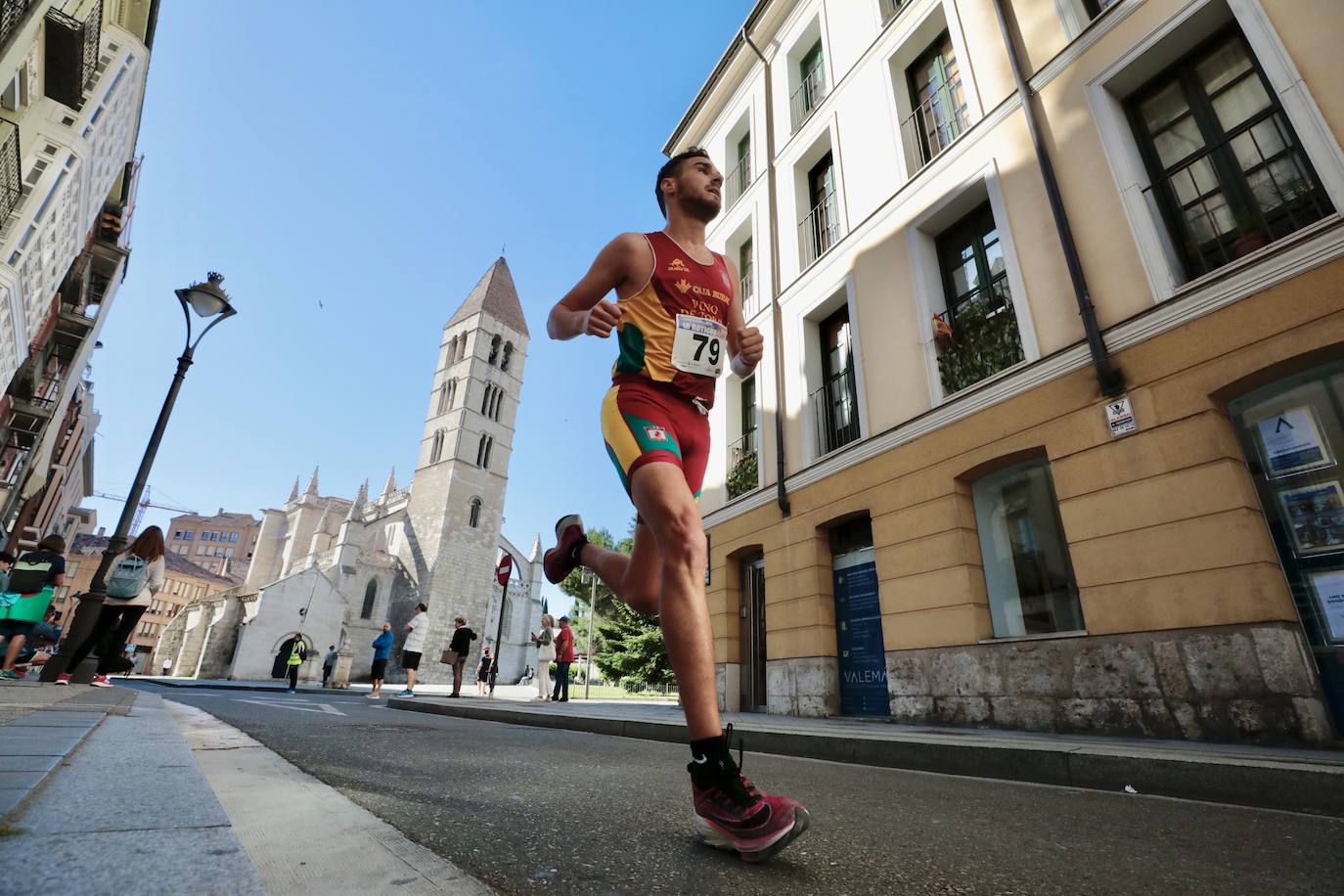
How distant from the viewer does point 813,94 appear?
12180mm

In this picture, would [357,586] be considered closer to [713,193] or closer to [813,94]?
[813,94]

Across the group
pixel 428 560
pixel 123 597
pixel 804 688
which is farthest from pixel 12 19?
pixel 428 560

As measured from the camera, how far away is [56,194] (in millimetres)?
13547

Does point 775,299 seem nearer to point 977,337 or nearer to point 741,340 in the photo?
point 977,337

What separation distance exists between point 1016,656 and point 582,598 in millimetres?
36497

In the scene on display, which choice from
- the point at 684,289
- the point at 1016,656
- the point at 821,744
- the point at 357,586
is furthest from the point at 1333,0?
the point at 357,586

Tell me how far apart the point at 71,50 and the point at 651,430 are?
17683 millimetres

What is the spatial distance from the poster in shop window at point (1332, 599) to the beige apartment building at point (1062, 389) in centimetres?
2

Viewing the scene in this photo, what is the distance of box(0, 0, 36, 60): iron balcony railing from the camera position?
31.0 ft

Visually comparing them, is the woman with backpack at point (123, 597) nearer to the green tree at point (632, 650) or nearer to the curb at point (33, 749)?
the curb at point (33, 749)

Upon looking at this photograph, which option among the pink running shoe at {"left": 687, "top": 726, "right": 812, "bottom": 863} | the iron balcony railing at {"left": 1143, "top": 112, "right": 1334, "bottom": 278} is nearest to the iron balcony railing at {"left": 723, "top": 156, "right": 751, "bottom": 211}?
the iron balcony railing at {"left": 1143, "top": 112, "right": 1334, "bottom": 278}

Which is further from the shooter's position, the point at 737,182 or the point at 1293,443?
the point at 737,182

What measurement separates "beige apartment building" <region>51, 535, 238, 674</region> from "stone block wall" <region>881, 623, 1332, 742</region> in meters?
75.1

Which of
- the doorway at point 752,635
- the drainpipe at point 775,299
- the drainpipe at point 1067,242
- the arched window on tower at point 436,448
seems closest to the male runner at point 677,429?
the drainpipe at point 1067,242
